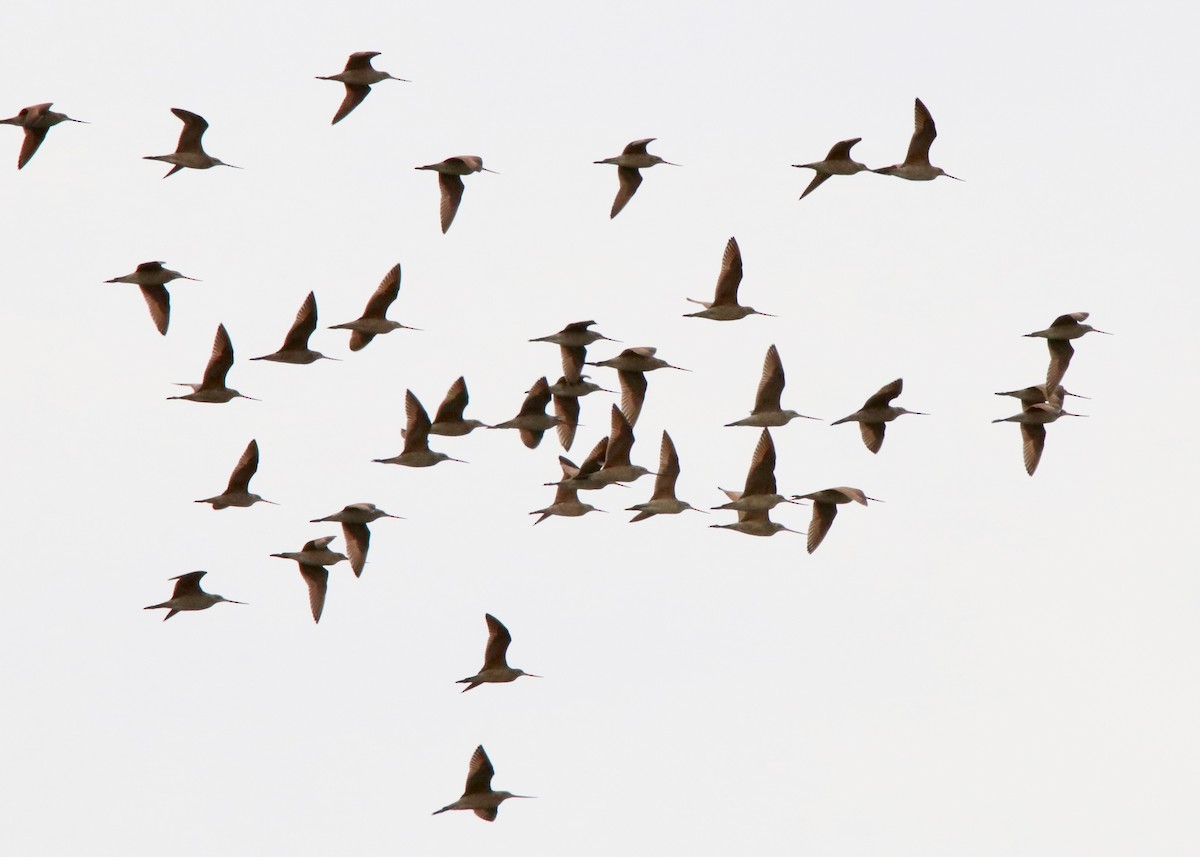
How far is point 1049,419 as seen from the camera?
3994 centimetres

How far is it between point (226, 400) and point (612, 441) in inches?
227

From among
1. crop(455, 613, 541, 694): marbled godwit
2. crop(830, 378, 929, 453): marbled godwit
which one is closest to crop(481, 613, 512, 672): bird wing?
crop(455, 613, 541, 694): marbled godwit

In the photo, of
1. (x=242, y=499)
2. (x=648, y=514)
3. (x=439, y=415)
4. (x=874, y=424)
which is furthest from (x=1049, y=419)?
(x=242, y=499)

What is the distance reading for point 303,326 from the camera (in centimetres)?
3834

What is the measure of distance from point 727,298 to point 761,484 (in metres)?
2.90

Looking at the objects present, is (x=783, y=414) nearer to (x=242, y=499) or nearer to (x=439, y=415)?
(x=439, y=415)

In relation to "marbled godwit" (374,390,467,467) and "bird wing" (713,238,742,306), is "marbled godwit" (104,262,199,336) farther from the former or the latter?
"bird wing" (713,238,742,306)

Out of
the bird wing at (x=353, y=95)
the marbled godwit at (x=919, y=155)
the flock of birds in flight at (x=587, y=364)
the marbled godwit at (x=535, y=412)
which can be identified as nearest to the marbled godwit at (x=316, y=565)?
the flock of birds in flight at (x=587, y=364)

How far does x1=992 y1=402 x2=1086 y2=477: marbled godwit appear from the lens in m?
39.8

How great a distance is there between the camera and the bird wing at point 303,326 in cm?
3819

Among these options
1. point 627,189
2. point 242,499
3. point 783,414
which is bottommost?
point 242,499

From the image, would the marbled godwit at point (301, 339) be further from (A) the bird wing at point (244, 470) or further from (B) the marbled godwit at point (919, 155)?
(B) the marbled godwit at point (919, 155)

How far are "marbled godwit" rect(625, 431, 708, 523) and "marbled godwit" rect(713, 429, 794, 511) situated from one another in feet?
3.97

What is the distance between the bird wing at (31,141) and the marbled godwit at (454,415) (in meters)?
7.14
